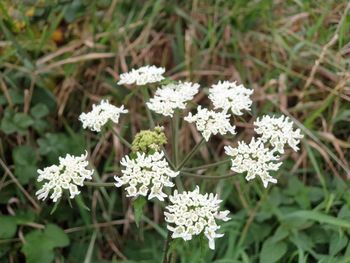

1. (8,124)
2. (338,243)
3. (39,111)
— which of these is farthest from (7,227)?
(338,243)

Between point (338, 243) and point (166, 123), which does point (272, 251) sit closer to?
point (338, 243)

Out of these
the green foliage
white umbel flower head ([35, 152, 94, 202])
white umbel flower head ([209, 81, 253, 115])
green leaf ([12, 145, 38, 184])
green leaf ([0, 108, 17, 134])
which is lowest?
green leaf ([12, 145, 38, 184])

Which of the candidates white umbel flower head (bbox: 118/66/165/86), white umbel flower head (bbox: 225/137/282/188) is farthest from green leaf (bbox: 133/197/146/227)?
white umbel flower head (bbox: 118/66/165/86)

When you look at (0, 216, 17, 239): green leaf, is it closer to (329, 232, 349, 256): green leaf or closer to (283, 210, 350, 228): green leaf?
(283, 210, 350, 228): green leaf

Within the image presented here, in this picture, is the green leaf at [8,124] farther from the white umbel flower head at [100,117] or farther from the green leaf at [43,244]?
the white umbel flower head at [100,117]

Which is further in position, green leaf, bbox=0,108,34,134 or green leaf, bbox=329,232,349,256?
green leaf, bbox=0,108,34,134

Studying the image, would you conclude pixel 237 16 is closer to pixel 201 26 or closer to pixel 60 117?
pixel 201 26

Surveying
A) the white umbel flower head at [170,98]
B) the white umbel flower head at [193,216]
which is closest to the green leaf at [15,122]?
the white umbel flower head at [170,98]
